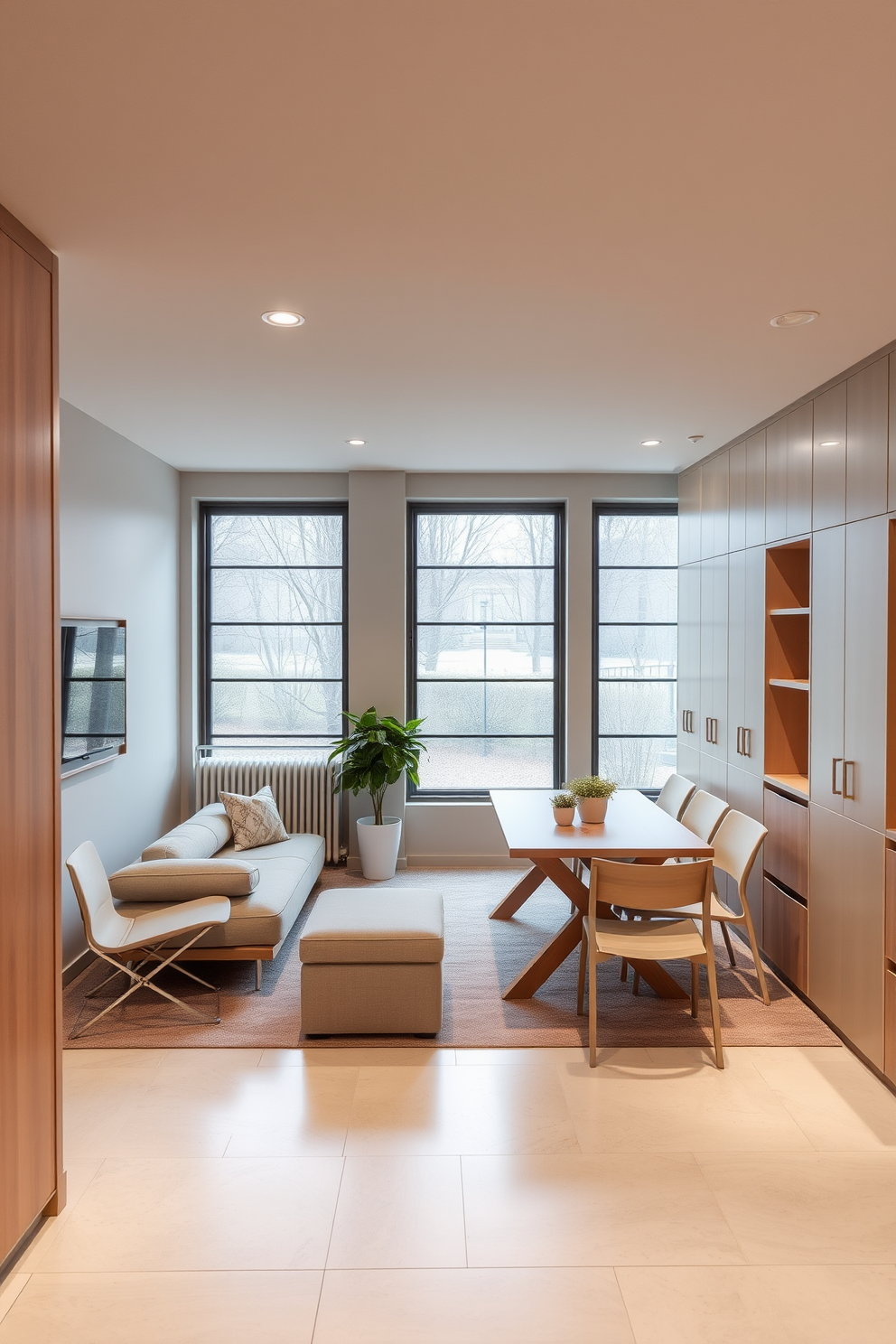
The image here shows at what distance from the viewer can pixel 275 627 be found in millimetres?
6781

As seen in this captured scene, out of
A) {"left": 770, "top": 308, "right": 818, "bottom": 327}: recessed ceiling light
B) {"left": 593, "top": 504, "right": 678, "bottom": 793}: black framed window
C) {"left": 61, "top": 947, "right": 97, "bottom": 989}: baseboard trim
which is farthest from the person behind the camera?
{"left": 593, "top": 504, "right": 678, "bottom": 793}: black framed window

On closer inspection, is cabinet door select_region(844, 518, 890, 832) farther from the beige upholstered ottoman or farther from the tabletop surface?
the beige upholstered ottoman

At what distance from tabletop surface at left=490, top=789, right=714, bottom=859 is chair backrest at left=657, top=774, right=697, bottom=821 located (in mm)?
233

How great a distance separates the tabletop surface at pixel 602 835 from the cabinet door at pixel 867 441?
63.7 inches

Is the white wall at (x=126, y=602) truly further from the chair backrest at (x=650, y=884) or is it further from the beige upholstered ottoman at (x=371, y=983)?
the chair backrest at (x=650, y=884)

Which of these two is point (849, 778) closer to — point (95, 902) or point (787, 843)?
point (787, 843)

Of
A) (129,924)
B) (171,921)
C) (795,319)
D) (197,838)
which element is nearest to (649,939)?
(171,921)

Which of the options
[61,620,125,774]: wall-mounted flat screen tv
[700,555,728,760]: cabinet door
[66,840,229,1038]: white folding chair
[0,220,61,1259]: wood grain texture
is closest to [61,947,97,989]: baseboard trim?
[66,840,229,1038]: white folding chair

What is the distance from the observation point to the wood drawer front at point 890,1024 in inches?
131

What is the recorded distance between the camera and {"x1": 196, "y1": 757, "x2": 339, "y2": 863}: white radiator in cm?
633

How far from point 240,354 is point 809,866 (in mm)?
3435

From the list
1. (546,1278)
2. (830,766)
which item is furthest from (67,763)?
(830,766)

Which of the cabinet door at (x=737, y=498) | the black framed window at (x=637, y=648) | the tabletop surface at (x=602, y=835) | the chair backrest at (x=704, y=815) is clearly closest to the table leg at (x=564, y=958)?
the tabletop surface at (x=602, y=835)

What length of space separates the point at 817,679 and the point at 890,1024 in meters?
1.49
